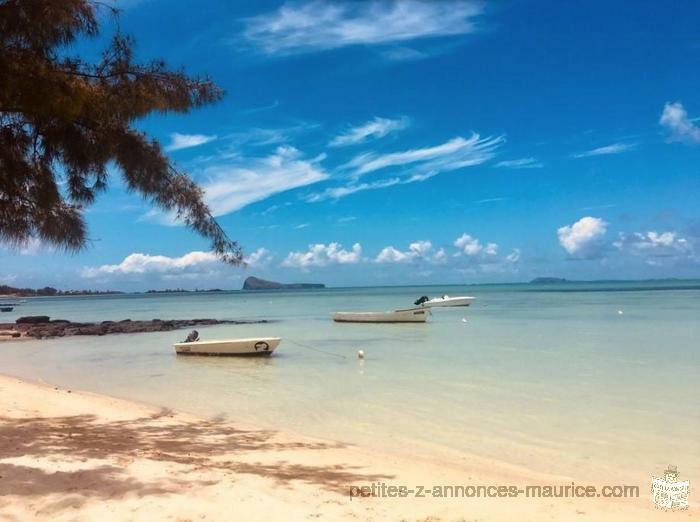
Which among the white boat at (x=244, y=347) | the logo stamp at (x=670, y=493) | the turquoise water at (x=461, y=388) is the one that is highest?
the white boat at (x=244, y=347)

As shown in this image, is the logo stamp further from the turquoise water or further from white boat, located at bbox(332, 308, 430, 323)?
white boat, located at bbox(332, 308, 430, 323)

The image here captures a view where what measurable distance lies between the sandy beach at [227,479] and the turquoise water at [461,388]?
1.10m

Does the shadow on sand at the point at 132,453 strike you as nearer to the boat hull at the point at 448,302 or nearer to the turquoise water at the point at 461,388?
the turquoise water at the point at 461,388

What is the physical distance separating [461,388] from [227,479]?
26.7ft

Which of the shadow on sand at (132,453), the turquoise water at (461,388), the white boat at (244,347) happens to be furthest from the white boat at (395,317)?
the shadow on sand at (132,453)

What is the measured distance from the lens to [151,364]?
19.0 metres

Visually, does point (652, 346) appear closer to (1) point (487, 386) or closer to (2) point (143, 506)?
(1) point (487, 386)

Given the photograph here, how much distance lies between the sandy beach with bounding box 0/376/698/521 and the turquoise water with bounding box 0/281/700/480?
110 cm

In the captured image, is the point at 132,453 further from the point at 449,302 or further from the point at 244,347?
the point at 449,302

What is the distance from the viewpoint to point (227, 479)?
17.9 ft

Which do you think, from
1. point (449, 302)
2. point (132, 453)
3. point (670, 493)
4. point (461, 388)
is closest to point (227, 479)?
point (132, 453)

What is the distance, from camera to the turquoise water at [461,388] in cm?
829

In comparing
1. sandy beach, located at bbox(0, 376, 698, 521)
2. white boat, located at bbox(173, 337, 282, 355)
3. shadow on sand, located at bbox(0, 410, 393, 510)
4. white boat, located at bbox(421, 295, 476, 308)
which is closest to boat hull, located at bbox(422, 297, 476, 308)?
white boat, located at bbox(421, 295, 476, 308)

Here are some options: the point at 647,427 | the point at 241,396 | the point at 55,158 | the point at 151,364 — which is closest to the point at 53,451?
the point at 55,158
